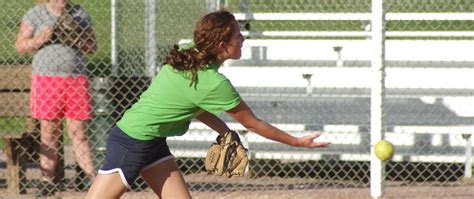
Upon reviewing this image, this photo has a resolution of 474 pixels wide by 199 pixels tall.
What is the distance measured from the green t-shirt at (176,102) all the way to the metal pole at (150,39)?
3.76 meters

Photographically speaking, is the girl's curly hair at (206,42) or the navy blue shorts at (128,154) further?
the navy blue shorts at (128,154)

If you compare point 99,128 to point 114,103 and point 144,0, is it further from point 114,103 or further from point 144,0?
point 144,0

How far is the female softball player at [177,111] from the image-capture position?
16.3 ft

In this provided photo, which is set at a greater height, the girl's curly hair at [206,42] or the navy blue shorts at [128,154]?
the girl's curly hair at [206,42]

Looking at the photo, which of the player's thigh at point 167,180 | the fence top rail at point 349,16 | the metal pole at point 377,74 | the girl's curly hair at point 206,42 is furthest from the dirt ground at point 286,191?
the girl's curly hair at point 206,42

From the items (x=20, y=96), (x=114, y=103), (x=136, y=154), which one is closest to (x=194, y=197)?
(x=114, y=103)

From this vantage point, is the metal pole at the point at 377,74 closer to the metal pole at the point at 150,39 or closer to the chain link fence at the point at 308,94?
the chain link fence at the point at 308,94

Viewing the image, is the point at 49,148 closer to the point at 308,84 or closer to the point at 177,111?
the point at 308,84

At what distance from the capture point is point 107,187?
5156mm

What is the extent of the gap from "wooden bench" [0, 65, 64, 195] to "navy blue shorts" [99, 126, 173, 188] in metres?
3.46

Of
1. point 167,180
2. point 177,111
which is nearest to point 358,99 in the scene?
point 167,180

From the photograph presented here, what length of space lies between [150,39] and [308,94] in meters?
1.58

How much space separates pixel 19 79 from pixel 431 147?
12.4 feet

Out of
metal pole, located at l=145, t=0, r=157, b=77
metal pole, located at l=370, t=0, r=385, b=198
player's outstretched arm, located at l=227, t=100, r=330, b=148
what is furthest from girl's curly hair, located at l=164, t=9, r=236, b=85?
metal pole, located at l=145, t=0, r=157, b=77
